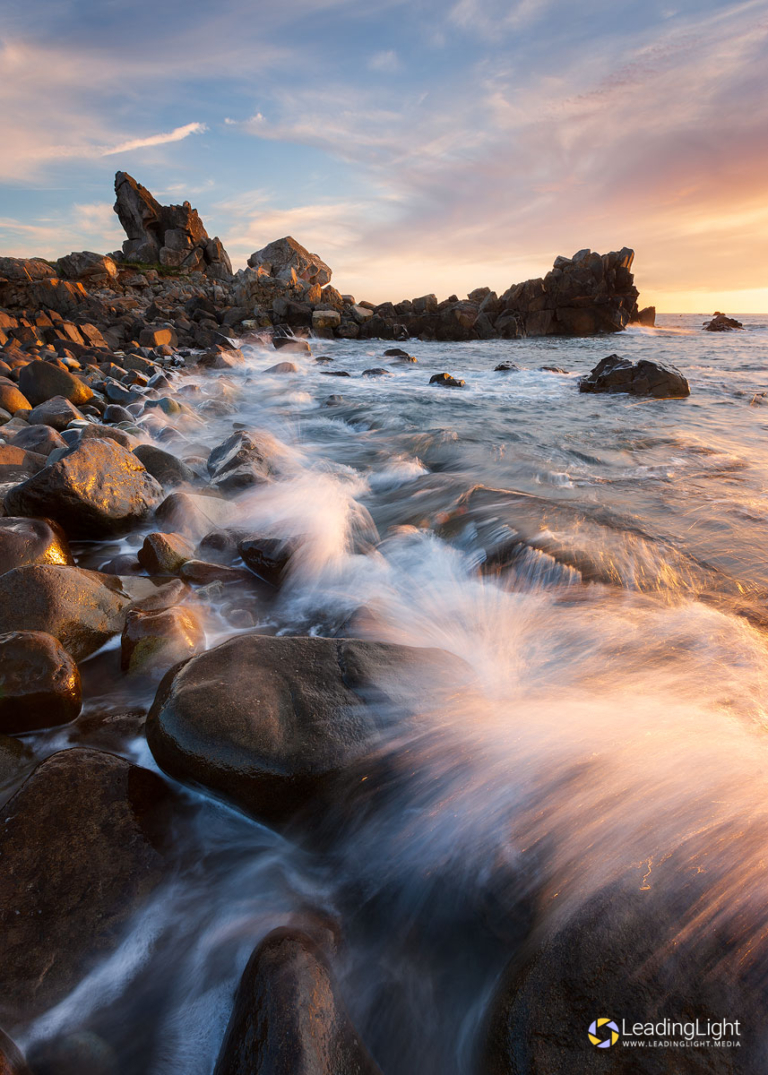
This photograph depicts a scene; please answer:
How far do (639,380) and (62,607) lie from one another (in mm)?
13833

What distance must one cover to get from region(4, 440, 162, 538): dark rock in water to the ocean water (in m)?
0.26

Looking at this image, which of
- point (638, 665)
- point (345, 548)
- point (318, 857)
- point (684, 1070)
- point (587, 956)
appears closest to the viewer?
point (684, 1070)

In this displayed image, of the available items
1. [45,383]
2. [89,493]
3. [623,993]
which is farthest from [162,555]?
[45,383]

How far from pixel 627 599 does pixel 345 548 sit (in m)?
2.09

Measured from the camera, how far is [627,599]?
3334mm

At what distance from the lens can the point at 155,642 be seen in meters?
2.59

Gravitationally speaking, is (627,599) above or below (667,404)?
below

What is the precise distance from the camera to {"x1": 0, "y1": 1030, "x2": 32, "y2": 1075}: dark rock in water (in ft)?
3.84

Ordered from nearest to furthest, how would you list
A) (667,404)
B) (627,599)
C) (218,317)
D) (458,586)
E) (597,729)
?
1. (597,729)
2. (627,599)
3. (458,586)
4. (667,404)
5. (218,317)

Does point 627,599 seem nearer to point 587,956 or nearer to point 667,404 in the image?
point 587,956

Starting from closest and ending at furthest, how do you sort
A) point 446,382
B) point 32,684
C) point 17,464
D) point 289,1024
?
1. point 289,1024
2. point 32,684
3. point 17,464
4. point 446,382

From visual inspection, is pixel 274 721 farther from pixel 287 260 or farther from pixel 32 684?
pixel 287 260

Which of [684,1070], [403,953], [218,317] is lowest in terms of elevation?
[403,953]

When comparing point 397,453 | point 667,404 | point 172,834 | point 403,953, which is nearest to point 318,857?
point 403,953
